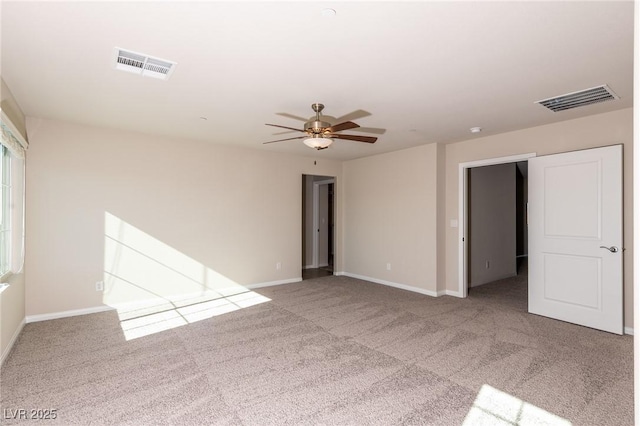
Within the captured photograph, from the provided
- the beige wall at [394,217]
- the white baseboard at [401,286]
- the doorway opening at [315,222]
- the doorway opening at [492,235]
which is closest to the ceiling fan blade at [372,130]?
the beige wall at [394,217]

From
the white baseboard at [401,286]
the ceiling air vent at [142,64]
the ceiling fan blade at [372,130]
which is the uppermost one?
the ceiling air vent at [142,64]

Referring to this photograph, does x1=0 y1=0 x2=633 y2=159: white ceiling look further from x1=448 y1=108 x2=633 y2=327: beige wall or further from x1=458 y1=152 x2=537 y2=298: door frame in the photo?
x1=458 y1=152 x2=537 y2=298: door frame

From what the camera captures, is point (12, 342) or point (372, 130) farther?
point (372, 130)

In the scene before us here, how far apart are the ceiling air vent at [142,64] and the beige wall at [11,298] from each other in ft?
3.95

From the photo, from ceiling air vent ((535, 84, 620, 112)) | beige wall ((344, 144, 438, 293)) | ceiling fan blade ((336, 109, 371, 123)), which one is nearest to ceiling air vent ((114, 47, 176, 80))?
ceiling fan blade ((336, 109, 371, 123))

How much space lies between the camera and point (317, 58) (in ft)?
8.11

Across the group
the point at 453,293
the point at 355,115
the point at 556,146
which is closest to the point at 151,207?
the point at 355,115

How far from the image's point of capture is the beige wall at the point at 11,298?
114 inches

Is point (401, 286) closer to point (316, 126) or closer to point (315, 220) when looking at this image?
point (315, 220)

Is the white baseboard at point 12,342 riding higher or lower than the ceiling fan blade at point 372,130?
lower

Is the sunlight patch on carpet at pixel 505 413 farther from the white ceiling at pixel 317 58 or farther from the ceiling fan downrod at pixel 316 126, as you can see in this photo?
the ceiling fan downrod at pixel 316 126

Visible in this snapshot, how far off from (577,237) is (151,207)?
5.58m

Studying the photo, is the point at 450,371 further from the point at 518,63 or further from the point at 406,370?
the point at 518,63

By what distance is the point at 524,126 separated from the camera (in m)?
4.34
